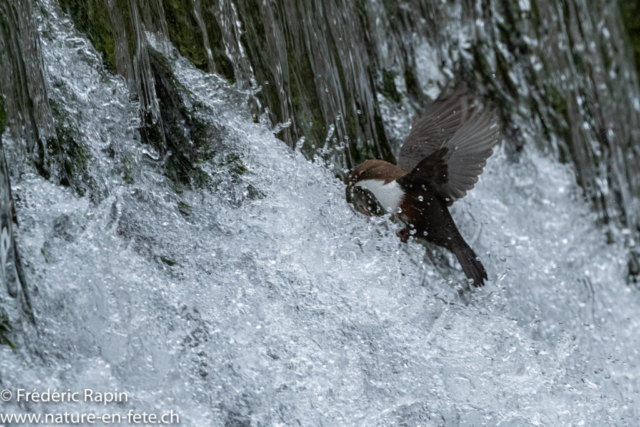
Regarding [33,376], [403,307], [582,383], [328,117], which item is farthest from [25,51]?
[582,383]

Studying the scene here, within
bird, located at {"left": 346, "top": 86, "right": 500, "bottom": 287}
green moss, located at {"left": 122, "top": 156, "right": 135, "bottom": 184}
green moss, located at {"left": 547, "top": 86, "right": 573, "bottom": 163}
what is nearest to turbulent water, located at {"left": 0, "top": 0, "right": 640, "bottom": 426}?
green moss, located at {"left": 122, "top": 156, "right": 135, "bottom": 184}

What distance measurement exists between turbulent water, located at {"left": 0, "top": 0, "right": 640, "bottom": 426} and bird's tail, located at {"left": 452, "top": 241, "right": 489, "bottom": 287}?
125 mm

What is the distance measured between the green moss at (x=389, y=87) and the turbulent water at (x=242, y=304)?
31.8 inches

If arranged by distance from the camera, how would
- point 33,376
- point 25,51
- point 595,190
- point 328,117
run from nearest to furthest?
point 33,376
point 25,51
point 328,117
point 595,190

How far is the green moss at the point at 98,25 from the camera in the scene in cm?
262

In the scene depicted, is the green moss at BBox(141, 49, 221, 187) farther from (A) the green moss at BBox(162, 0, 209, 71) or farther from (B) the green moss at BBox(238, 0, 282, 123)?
(B) the green moss at BBox(238, 0, 282, 123)

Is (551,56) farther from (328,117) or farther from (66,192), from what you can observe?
(66,192)

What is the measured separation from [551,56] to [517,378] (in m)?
2.36

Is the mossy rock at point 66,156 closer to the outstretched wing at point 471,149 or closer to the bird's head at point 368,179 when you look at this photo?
the bird's head at point 368,179

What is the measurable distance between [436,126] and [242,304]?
1161 millimetres

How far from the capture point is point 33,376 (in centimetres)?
204

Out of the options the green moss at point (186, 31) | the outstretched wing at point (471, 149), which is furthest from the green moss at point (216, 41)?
the outstretched wing at point (471, 149)

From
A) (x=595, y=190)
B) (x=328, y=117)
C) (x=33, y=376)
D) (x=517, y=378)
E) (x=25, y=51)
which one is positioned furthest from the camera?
(x=595, y=190)

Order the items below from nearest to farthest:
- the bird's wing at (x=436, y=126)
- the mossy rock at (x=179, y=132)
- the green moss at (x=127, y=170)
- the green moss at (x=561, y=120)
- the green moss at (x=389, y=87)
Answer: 1. the green moss at (x=127, y=170)
2. the mossy rock at (x=179, y=132)
3. the bird's wing at (x=436, y=126)
4. the green moss at (x=389, y=87)
5. the green moss at (x=561, y=120)
